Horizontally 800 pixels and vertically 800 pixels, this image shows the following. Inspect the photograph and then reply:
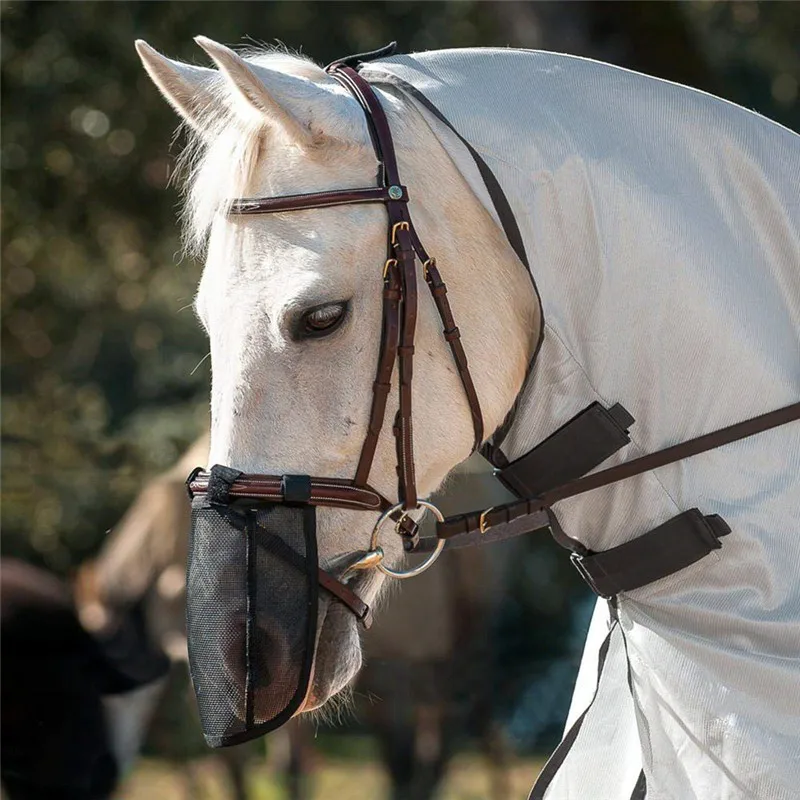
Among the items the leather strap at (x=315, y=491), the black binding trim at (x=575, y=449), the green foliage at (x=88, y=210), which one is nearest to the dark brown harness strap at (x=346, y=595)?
the leather strap at (x=315, y=491)

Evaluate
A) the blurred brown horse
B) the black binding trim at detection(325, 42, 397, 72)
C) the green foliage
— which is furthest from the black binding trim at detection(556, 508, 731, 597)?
the green foliage

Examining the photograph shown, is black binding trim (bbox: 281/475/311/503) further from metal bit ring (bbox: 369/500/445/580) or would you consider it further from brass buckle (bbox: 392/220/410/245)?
brass buckle (bbox: 392/220/410/245)

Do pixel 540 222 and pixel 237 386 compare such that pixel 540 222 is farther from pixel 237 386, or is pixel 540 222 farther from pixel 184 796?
pixel 184 796

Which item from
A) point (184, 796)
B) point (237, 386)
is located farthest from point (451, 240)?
point (184, 796)

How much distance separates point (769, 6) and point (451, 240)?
20.6ft

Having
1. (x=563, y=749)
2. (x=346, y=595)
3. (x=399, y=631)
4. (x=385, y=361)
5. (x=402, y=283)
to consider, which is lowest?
(x=399, y=631)

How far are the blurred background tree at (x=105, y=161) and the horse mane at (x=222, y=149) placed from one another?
4.44 m

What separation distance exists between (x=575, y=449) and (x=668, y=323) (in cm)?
24

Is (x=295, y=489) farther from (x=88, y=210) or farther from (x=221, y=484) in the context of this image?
(x=88, y=210)

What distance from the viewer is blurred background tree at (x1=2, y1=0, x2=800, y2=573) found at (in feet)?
22.7

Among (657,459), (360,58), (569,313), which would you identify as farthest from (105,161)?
(657,459)

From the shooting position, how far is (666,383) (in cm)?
173

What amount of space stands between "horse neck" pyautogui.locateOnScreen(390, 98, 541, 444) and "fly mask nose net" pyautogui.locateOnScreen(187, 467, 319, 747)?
1.12 ft

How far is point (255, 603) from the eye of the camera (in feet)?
5.40
